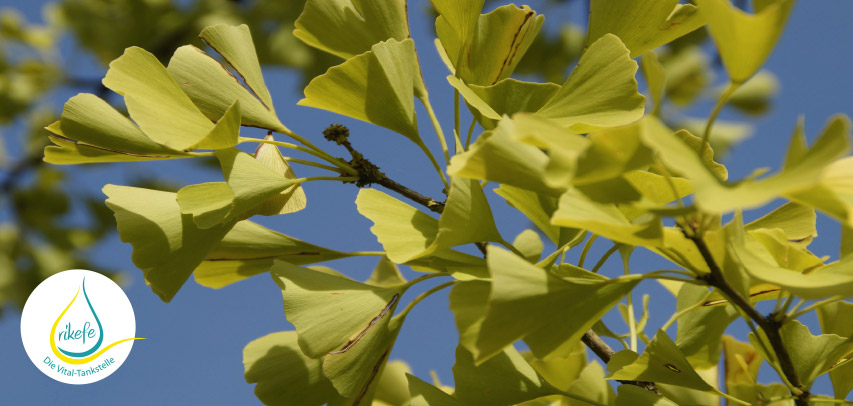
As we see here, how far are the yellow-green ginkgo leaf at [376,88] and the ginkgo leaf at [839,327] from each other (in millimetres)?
408

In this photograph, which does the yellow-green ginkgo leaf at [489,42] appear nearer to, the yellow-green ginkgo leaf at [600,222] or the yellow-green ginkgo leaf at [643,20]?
the yellow-green ginkgo leaf at [643,20]

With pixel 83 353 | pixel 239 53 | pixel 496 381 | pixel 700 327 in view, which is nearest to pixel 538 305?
pixel 496 381

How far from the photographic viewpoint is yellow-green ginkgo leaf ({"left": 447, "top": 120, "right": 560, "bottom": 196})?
380 millimetres

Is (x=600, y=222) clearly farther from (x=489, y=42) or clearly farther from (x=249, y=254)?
(x=249, y=254)

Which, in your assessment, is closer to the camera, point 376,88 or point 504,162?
point 504,162

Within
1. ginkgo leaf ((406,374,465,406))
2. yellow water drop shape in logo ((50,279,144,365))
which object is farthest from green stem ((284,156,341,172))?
yellow water drop shape in logo ((50,279,144,365))

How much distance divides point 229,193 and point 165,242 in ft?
0.26

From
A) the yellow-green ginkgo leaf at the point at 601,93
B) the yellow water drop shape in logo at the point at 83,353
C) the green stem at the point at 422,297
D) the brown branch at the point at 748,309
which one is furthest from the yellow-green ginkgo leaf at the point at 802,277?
the yellow water drop shape in logo at the point at 83,353

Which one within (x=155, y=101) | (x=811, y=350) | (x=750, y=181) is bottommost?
(x=811, y=350)

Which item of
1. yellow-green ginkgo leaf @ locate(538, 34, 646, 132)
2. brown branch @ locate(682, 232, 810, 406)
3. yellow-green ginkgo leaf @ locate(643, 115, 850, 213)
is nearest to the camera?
yellow-green ginkgo leaf @ locate(643, 115, 850, 213)

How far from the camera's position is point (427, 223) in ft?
1.65

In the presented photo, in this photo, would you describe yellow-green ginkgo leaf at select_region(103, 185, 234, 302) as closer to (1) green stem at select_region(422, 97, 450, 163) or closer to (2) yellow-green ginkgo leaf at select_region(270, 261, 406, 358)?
(2) yellow-green ginkgo leaf at select_region(270, 261, 406, 358)

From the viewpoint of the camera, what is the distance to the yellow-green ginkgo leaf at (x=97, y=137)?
57 centimetres

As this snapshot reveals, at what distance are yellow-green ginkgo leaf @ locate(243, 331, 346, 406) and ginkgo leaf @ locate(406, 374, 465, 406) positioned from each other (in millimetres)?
65
